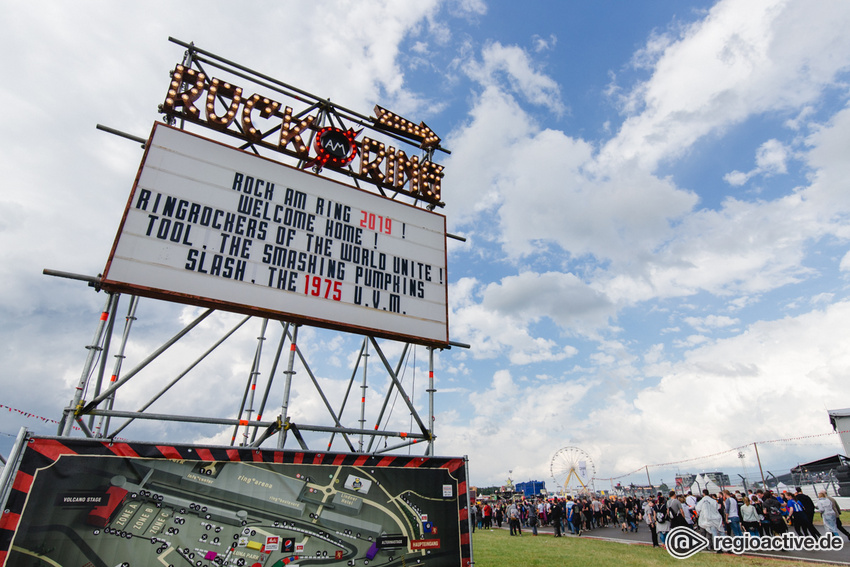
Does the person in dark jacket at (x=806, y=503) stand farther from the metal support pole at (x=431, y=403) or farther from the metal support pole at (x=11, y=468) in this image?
the metal support pole at (x=11, y=468)

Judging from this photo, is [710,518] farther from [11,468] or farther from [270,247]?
[11,468]

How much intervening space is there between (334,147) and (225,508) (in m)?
9.71

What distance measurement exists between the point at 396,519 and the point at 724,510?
51.6 feet

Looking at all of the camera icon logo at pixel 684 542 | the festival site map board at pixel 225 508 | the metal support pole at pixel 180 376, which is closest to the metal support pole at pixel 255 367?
the metal support pole at pixel 180 376

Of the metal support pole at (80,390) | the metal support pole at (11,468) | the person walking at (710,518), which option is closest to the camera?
the metal support pole at (11,468)

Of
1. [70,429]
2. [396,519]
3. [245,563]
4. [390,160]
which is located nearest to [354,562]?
[396,519]

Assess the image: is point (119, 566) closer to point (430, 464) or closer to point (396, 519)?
point (396, 519)

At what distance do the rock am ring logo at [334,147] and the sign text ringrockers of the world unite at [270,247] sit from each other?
1.37 m

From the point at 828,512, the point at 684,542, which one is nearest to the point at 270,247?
the point at 684,542

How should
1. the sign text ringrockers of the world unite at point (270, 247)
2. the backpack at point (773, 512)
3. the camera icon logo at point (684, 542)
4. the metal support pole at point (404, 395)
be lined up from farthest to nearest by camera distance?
the backpack at point (773, 512) < the camera icon logo at point (684, 542) < the metal support pole at point (404, 395) < the sign text ringrockers of the world unite at point (270, 247)

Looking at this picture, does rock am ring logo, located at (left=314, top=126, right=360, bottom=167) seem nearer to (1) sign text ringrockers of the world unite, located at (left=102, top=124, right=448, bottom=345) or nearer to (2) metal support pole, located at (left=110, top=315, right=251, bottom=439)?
(1) sign text ringrockers of the world unite, located at (left=102, top=124, right=448, bottom=345)

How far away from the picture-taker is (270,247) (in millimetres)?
9742

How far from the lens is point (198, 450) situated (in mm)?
5555

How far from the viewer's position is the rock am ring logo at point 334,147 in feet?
40.3
